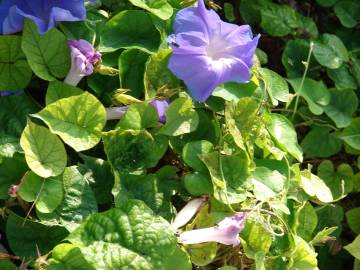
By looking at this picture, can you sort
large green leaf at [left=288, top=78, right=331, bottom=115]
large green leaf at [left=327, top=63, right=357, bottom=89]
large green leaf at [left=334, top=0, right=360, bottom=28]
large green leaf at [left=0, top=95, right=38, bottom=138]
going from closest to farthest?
large green leaf at [left=0, top=95, right=38, bottom=138]
large green leaf at [left=288, top=78, right=331, bottom=115]
large green leaf at [left=327, top=63, right=357, bottom=89]
large green leaf at [left=334, top=0, right=360, bottom=28]

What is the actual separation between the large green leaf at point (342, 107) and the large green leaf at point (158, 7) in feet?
1.84

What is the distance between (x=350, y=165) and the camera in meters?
1.54

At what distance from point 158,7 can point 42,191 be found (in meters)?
0.37

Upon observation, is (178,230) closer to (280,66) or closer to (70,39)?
(70,39)

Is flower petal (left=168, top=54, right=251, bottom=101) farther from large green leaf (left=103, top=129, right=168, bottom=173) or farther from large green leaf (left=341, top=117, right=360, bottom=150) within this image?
large green leaf (left=341, top=117, right=360, bottom=150)

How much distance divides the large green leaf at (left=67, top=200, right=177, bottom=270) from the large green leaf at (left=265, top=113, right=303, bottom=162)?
0.36 metres

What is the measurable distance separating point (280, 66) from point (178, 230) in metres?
0.78

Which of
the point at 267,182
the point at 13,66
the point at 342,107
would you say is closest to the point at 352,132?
the point at 342,107

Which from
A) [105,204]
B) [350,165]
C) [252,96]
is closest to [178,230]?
[105,204]

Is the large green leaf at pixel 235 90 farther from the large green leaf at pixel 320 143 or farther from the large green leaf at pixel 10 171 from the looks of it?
the large green leaf at pixel 320 143

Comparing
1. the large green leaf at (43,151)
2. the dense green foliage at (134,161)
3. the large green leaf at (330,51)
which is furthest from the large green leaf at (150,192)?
the large green leaf at (330,51)

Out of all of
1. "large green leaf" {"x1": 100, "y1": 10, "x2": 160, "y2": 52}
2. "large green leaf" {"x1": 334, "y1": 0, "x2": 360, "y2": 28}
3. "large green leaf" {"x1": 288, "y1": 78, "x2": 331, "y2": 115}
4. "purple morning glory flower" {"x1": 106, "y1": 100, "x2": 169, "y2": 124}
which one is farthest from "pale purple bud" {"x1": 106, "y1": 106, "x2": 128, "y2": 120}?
"large green leaf" {"x1": 334, "y1": 0, "x2": 360, "y2": 28}

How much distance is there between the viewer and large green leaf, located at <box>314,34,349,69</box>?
1.49m

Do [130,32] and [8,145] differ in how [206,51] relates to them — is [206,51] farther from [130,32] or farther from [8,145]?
[8,145]
